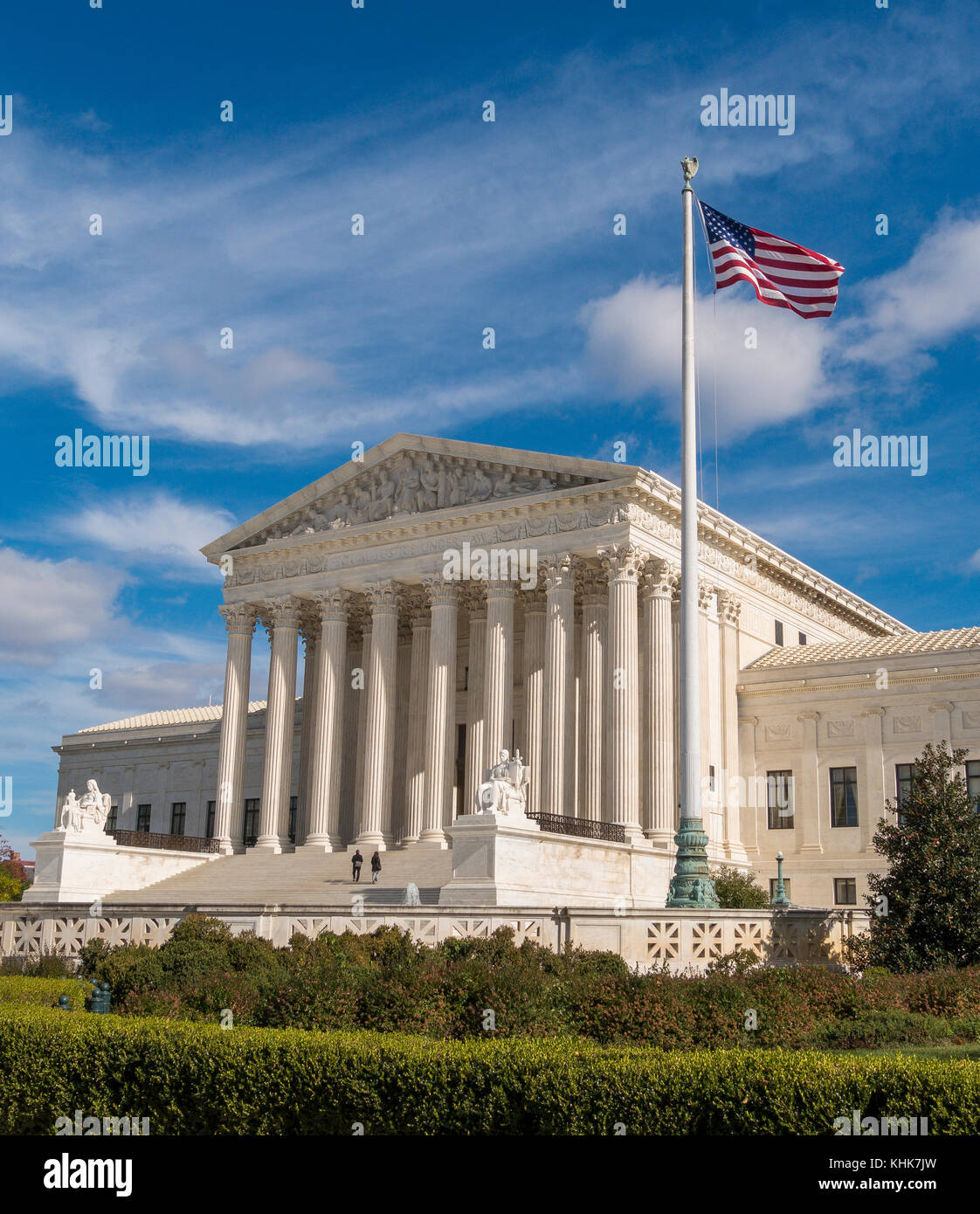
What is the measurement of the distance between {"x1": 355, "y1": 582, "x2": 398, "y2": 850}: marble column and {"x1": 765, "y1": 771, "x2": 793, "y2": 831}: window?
1516 centimetres

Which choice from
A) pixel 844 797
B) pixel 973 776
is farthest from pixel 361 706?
pixel 973 776

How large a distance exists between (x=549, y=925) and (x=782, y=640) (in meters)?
37.2

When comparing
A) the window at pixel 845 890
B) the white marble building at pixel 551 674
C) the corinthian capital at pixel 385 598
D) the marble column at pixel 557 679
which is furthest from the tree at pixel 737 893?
the corinthian capital at pixel 385 598

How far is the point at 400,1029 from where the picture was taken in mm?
14617

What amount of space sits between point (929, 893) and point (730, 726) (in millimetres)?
26754

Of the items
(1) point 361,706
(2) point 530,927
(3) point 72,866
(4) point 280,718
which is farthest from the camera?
(1) point 361,706

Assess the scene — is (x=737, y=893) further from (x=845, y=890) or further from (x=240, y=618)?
(x=240, y=618)

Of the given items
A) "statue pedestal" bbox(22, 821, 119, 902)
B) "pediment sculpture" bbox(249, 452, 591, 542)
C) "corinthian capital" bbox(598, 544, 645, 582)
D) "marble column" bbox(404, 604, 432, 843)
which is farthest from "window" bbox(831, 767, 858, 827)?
"statue pedestal" bbox(22, 821, 119, 902)

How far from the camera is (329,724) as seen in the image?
50.1 meters

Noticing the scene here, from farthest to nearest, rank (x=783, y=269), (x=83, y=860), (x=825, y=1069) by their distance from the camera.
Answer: (x=83, y=860), (x=783, y=269), (x=825, y=1069)

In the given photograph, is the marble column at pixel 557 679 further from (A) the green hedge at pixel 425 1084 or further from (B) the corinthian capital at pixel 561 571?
(A) the green hedge at pixel 425 1084
